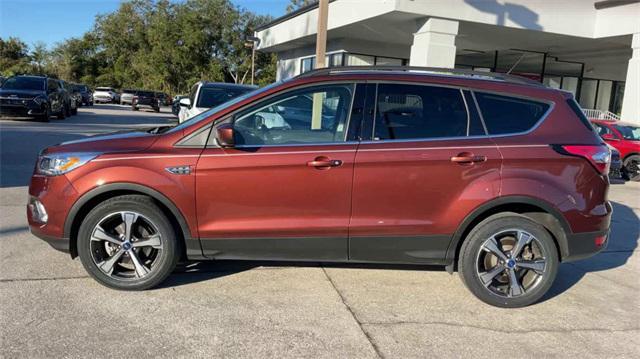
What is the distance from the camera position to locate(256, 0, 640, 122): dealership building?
15.2 m

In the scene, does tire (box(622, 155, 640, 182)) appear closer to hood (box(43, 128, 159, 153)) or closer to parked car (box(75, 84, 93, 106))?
hood (box(43, 128, 159, 153))

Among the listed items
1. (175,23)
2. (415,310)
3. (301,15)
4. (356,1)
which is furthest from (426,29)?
(175,23)

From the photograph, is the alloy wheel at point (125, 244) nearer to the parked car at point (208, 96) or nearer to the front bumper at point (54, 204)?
the front bumper at point (54, 204)

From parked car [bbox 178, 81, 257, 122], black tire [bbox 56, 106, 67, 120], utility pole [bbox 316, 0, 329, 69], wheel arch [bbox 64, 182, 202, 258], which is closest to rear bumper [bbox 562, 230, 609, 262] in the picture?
wheel arch [bbox 64, 182, 202, 258]

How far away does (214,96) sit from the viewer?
36.1ft

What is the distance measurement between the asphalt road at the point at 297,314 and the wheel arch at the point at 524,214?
1.69 feet

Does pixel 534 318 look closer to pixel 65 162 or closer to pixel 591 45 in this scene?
pixel 65 162

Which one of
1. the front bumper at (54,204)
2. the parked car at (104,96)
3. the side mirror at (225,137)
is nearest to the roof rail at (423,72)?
the side mirror at (225,137)

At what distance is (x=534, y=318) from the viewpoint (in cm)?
405

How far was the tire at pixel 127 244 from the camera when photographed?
3965 millimetres

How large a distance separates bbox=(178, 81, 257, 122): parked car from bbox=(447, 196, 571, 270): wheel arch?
24.9ft

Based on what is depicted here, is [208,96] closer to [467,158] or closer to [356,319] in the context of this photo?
[467,158]

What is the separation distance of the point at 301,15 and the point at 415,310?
18.3 meters

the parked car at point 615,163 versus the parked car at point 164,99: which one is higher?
the parked car at point 164,99
